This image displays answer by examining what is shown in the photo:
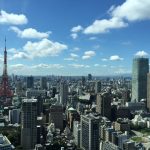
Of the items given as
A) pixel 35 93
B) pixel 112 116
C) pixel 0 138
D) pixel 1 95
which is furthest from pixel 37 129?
pixel 35 93

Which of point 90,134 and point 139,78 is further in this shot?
point 139,78

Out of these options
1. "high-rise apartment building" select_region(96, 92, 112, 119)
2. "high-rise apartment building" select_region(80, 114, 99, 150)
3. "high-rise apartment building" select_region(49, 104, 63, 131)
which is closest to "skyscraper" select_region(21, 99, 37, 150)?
"high-rise apartment building" select_region(80, 114, 99, 150)

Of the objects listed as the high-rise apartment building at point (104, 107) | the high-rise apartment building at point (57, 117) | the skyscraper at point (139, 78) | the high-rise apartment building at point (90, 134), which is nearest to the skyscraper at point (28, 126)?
the high-rise apartment building at point (90, 134)

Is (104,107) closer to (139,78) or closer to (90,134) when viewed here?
(90,134)

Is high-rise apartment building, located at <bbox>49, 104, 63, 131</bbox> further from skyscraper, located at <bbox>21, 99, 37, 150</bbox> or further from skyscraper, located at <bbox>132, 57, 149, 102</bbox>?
skyscraper, located at <bbox>132, 57, 149, 102</bbox>

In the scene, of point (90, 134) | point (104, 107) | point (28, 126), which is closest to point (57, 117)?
point (28, 126)

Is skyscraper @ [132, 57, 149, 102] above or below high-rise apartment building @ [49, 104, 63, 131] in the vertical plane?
above
